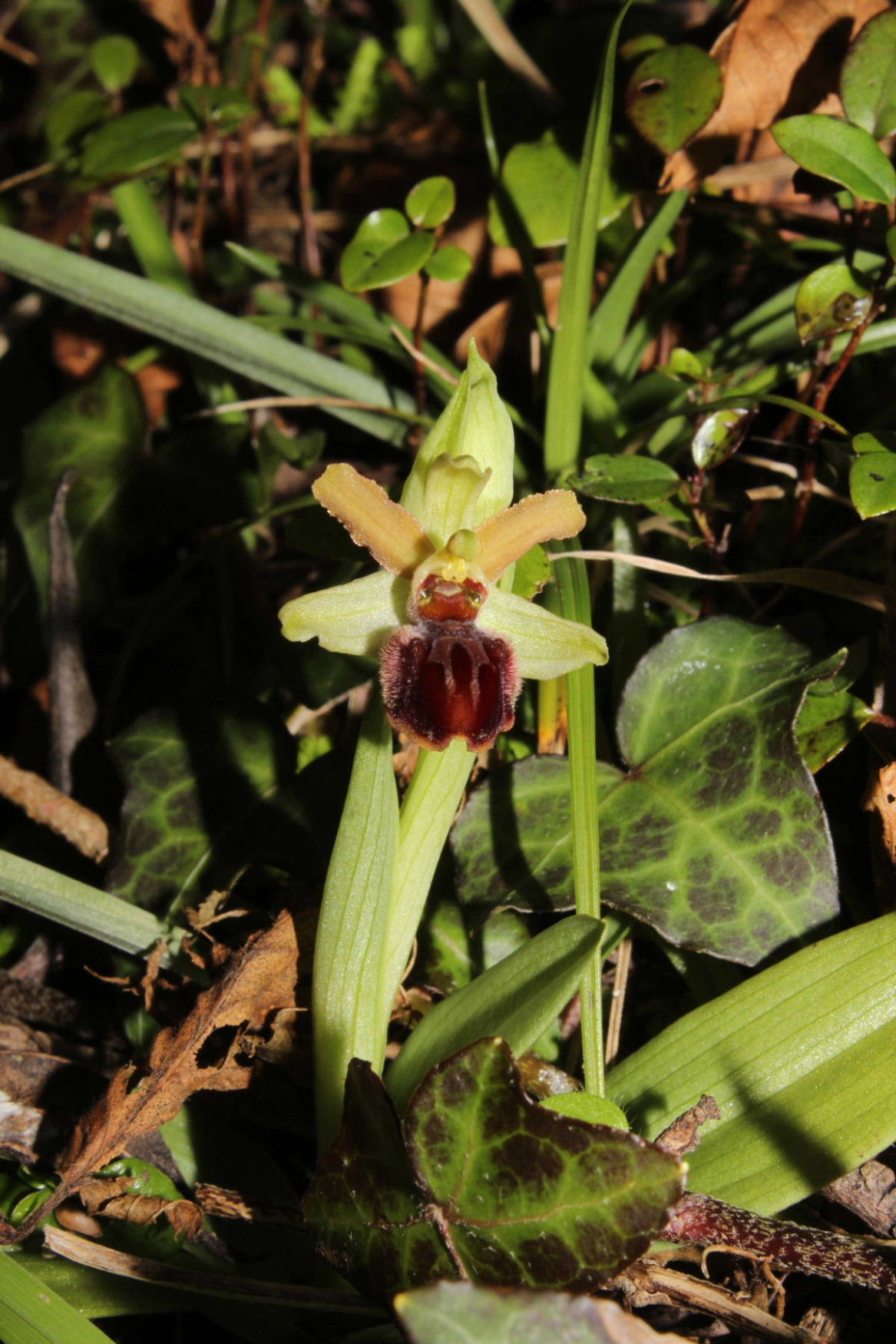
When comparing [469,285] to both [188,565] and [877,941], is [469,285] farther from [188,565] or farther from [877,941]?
[877,941]

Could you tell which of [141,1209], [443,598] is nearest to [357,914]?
[443,598]

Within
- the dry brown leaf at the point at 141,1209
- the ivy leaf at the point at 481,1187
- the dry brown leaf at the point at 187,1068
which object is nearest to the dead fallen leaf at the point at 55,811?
the dry brown leaf at the point at 187,1068

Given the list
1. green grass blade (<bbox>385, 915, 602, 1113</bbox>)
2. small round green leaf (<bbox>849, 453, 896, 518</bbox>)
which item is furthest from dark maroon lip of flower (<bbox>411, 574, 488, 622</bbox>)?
A: small round green leaf (<bbox>849, 453, 896, 518</bbox>)

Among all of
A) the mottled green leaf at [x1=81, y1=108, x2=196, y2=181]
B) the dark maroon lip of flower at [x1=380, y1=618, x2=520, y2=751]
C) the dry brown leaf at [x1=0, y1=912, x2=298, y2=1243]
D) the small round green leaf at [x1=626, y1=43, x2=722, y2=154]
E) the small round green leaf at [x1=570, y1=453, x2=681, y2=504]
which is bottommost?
the dry brown leaf at [x1=0, y1=912, x2=298, y2=1243]

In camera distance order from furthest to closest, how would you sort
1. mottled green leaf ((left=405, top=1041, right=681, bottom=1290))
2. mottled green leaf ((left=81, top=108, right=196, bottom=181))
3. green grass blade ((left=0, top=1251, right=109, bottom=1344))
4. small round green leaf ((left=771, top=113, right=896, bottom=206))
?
mottled green leaf ((left=81, top=108, right=196, bottom=181)) → small round green leaf ((left=771, top=113, right=896, bottom=206)) → green grass blade ((left=0, top=1251, right=109, bottom=1344)) → mottled green leaf ((left=405, top=1041, right=681, bottom=1290))

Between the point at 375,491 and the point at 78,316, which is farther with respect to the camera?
the point at 78,316

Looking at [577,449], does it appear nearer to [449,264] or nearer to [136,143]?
[449,264]

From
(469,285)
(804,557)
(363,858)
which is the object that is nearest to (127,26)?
(469,285)

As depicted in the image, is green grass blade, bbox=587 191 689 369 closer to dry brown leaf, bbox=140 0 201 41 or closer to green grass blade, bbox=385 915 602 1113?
green grass blade, bbox=385 915 602 1113
